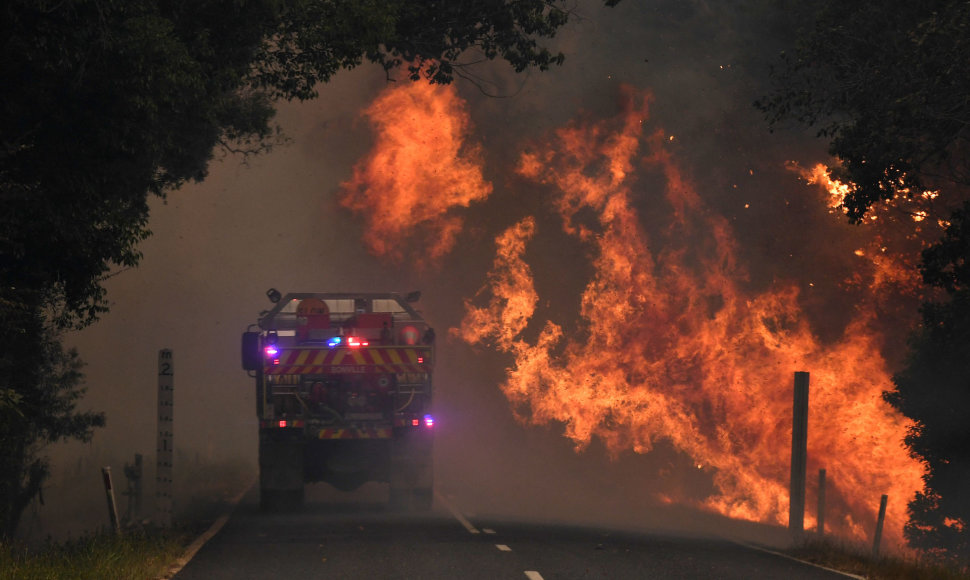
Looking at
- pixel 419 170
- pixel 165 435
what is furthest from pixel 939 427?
pixel 419 170

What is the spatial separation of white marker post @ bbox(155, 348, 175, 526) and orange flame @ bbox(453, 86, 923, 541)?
22051mm

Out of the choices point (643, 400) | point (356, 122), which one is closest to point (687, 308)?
point (643, 400)

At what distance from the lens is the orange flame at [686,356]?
127 ft

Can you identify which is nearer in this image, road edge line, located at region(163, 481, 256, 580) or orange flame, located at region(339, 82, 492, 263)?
road edge line, located at region(163, 481, 256, 580)

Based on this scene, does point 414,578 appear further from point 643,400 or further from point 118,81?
point 643,400

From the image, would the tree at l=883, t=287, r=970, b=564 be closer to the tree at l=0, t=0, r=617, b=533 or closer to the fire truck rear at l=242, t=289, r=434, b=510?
the fire truck rear at l=242, t=289, r=434, b=510

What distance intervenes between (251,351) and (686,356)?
21.9 meters

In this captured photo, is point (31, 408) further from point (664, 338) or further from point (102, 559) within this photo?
point (664, 338)

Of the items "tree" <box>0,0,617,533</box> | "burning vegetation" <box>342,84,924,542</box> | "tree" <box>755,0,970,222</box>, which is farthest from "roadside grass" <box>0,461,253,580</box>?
"burning vegetation" <box>342,84,924,542</box>

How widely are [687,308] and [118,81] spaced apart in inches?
1055

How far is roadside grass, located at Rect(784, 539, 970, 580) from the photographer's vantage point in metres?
14.2

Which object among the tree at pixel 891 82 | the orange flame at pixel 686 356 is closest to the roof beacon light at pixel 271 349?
the tree at pixel 891 82

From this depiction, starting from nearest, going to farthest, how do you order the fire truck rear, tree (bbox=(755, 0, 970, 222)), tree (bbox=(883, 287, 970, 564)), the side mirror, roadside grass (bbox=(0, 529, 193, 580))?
roadside grass (bbox=(0, 529, 193, 580)) → tree (bbox=(755, 0, 970, 222)) → the side mirror → the fire truck rear → tree (bbox=(883, 287, 970, 564))

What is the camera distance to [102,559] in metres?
12.3
